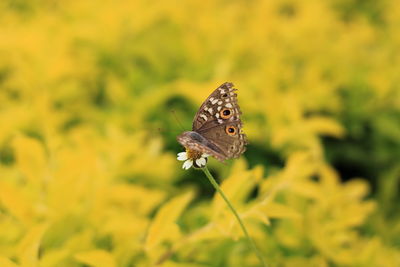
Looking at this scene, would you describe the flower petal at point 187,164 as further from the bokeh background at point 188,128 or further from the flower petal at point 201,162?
the bokeh background at point 188,128

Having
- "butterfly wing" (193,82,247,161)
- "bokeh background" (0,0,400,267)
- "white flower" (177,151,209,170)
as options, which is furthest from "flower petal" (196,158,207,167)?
"bokeh background" (0,0,400,267)

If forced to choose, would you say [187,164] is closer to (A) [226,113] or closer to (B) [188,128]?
(A) [226,113]

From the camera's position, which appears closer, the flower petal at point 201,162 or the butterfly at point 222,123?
the flower petal at point 201,162

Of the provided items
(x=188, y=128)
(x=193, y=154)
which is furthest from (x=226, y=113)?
(x=188, y=128)

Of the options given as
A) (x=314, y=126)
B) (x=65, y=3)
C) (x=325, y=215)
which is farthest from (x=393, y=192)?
(x=65, y=3)

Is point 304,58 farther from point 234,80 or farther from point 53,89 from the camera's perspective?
point 53,89

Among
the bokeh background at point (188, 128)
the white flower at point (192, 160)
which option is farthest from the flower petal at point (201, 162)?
the bokeh background at point (188, 128)
